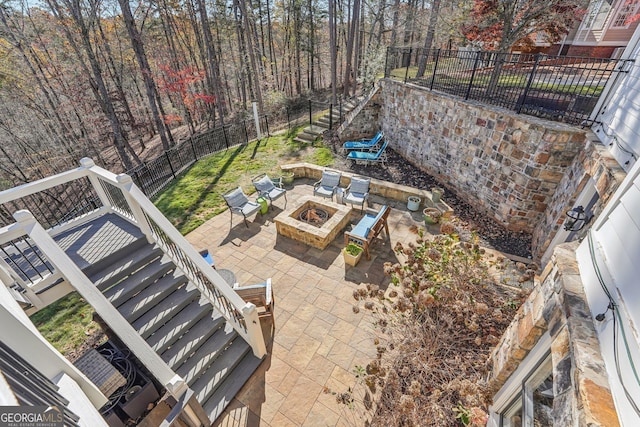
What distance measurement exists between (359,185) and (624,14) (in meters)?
14.4

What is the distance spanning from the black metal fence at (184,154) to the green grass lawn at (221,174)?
548mm

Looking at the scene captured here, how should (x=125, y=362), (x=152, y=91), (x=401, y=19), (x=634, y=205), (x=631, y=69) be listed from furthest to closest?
1. (x=401, y=19)
2. (x=152, y=91)
3. (x=631, y=69)
4. (x=125, y=362)
5. (x=634, y=205)

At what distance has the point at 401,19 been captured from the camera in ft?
55.7

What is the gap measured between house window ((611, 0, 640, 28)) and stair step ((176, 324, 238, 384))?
17891mm

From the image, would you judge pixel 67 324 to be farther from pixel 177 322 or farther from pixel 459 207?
pixel 459 207

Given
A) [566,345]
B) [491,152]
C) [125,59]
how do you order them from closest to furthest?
[566,345] < [491,152] < [125,59]

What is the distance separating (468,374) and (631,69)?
5.16 m

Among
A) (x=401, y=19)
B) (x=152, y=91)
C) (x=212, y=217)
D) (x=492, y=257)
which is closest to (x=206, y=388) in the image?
(x=212, y=217)

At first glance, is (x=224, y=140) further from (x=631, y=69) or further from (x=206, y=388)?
(x=631, y=69)

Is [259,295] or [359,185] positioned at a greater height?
[359,185]

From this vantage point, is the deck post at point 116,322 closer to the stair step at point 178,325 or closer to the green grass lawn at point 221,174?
the stair step at point 178,325

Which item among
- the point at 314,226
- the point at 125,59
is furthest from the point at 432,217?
the point at 125,59

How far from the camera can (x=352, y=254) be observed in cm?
574

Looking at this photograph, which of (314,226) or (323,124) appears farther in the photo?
(323,124)
